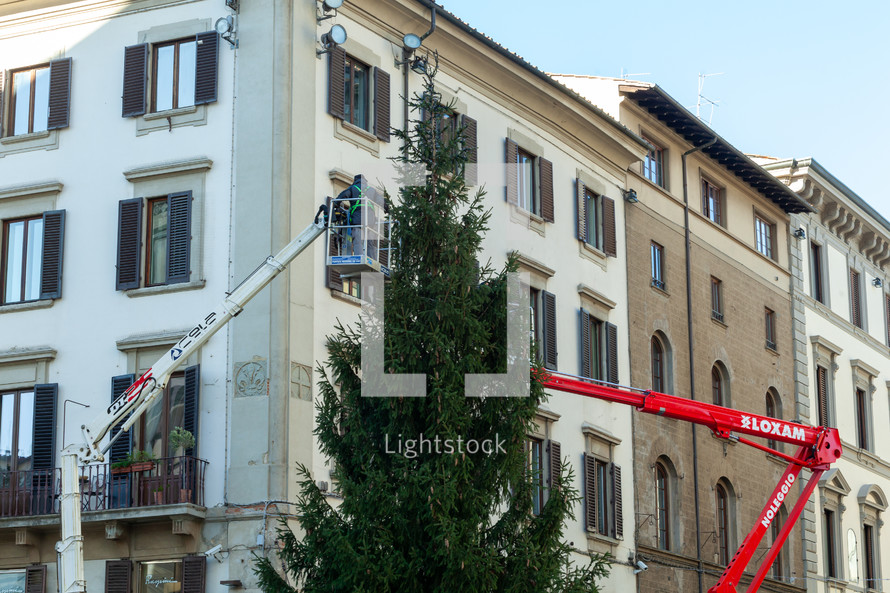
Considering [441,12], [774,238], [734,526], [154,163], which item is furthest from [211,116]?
[774,238]

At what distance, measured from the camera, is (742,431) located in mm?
27984

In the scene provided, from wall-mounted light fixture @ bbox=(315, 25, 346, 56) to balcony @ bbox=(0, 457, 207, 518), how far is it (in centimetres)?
763

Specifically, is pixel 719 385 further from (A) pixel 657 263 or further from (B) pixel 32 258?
(B) pixel 32 258

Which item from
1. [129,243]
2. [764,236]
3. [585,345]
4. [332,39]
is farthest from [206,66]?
[764,236]

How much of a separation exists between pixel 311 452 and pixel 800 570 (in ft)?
68.0

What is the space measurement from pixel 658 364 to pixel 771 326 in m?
7.30

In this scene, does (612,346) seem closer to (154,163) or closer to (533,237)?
(533,237)

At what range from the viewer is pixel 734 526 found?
38.5 m

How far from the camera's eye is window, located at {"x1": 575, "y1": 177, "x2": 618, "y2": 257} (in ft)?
113

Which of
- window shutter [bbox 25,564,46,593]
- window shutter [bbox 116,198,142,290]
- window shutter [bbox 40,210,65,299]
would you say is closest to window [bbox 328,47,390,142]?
window shutter [bbox 116,198,142,290]

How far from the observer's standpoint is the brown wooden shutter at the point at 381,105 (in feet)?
92.2

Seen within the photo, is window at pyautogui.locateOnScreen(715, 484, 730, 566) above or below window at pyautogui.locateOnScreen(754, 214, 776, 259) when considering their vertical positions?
below

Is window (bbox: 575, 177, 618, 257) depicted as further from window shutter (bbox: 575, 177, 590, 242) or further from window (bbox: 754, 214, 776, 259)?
window (bbox: 754, 214, 776, 259)

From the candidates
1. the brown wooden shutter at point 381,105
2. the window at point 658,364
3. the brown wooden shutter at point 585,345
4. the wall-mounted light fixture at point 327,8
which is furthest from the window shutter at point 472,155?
the window at point 658,364
